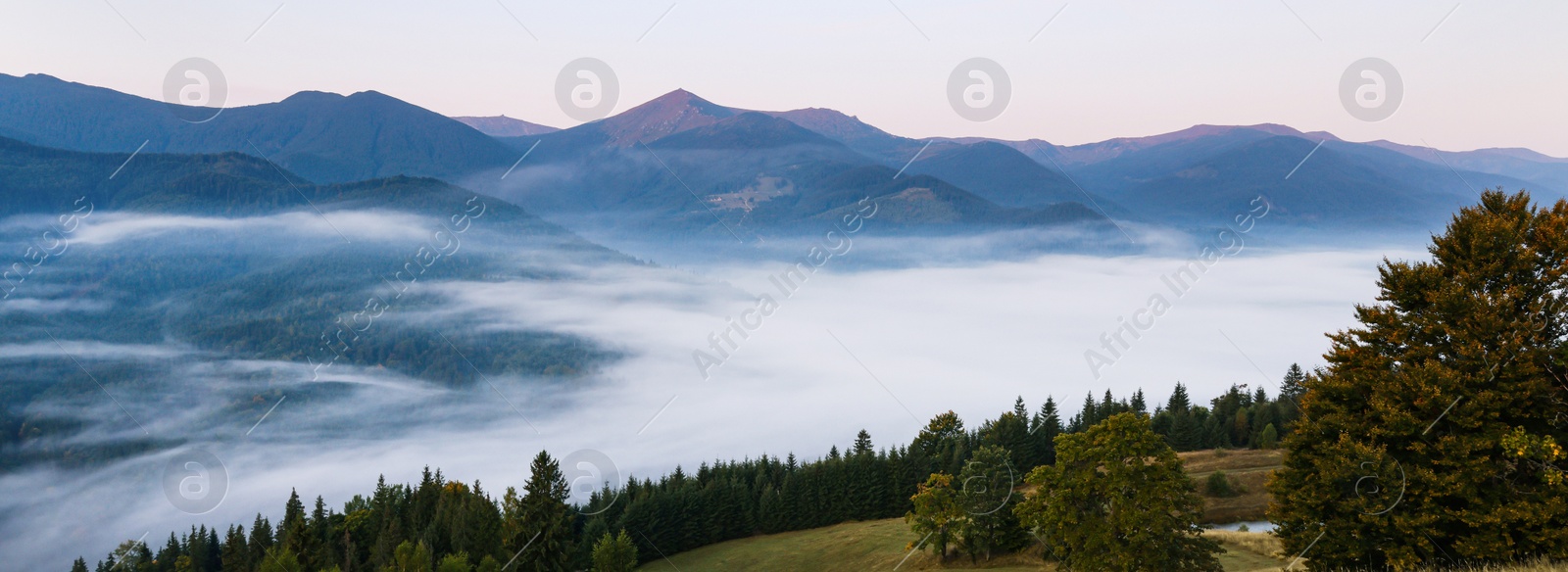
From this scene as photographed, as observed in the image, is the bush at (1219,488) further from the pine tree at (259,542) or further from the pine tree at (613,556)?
the pine tree at (259,542)

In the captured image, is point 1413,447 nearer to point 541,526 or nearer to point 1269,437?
point 541,526

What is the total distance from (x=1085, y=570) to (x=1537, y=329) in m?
16.8

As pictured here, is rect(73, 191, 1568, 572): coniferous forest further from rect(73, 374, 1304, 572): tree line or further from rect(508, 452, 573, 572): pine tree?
rect(73, 374, 1304, 572): tree line

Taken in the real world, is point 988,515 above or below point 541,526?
below

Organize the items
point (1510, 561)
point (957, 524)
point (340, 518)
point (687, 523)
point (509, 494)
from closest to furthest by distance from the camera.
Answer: point (1510, 561) → point (957, 524) → point (509, 494) → point (687, 523) → point (340, 518)

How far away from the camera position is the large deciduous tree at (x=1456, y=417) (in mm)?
24141

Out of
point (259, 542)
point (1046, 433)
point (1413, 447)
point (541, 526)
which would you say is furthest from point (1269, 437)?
point (259, 542)

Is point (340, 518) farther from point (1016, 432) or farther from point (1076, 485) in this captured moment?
point (1076, 485)

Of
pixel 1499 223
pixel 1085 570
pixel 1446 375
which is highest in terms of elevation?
pixel 1499 223

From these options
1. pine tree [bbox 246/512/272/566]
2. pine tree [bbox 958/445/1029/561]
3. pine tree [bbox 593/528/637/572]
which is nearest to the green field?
pine tree [bbox 958/445/1029/561]

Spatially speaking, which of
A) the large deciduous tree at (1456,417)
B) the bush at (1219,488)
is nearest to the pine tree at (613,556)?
the large deciduous tree at (1456,417)

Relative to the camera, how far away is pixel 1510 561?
2167 centimetres

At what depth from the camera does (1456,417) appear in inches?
980

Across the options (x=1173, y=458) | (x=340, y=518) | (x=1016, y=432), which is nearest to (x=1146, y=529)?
(x=1173, y=458)
